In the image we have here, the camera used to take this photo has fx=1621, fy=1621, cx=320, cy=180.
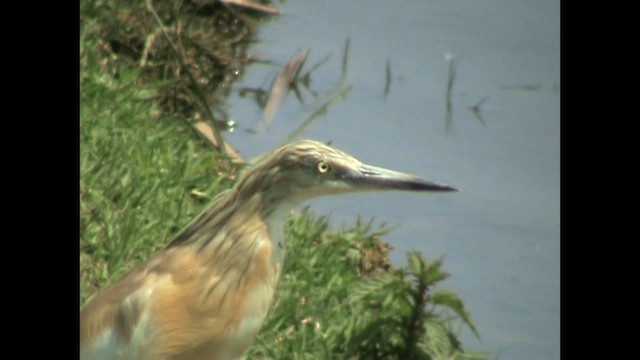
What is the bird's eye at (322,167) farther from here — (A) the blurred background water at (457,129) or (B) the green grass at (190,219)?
(A) the blurred background water at (457,129)

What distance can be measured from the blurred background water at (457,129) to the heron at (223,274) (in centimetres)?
139

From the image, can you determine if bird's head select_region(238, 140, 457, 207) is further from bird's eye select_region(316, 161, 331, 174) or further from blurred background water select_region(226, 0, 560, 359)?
blurred background water select_region(226, 0, 560, 359)

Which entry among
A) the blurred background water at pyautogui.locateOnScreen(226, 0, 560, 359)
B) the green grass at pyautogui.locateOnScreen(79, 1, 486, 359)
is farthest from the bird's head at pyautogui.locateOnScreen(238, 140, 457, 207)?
the blurred background water at pyautogui.locateOnScreen(226, 0, 560, 359)

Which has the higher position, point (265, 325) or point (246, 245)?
point (246, 245)

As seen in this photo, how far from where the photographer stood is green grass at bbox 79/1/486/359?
5.63 meters

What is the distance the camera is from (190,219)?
6207 millimetres

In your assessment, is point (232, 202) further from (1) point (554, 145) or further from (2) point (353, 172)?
(1) point (554, 145)

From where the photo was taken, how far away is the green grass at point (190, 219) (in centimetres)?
563

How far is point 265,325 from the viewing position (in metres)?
5.86

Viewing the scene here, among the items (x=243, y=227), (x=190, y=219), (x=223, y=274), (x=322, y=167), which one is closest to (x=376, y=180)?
(x=322, y=167)

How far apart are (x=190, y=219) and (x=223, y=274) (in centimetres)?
129

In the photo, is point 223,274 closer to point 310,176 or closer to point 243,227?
point 243,227
